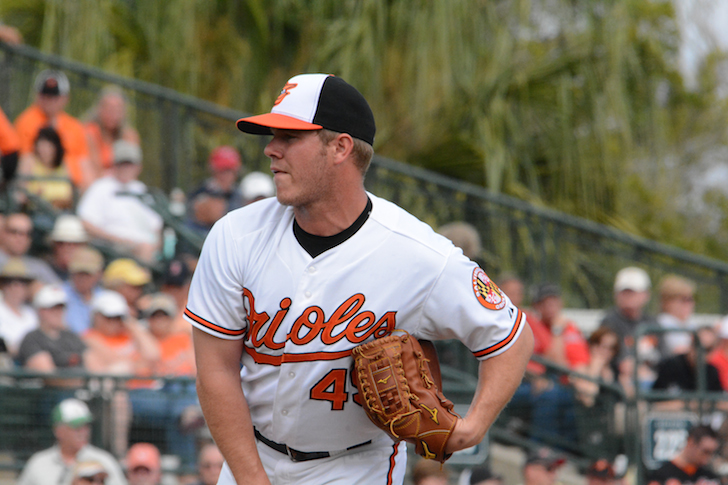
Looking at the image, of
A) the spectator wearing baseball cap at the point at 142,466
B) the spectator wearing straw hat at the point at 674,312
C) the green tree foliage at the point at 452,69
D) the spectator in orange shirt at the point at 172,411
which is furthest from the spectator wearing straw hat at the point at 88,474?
Answer: the green tree foliage at the point at 452,69

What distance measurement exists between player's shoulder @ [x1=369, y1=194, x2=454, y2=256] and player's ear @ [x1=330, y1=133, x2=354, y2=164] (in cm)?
24

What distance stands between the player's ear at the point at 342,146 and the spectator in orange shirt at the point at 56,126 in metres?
5.59

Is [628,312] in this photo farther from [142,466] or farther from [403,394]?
[403,394]

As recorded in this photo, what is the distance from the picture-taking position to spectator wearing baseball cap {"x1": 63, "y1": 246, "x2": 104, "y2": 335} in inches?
257

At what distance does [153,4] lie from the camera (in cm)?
1106

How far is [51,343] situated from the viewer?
19.7 feet

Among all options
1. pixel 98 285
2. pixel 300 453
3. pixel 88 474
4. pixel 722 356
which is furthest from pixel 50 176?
pixel 722 356

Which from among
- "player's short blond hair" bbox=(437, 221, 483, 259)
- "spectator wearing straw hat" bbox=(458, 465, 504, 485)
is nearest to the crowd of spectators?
"spectator wearing straw hat" bbox=(458, 465, 504, 485)

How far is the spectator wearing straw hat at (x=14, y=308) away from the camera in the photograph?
6.15 metres

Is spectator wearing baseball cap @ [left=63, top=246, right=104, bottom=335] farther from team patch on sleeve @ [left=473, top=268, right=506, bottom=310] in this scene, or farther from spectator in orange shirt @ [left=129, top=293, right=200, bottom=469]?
team patch on sleeve @ [left=473, top=268, right=506, bottom=310]

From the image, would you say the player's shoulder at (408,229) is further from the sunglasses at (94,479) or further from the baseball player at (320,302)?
the sunglasses at (94,479)

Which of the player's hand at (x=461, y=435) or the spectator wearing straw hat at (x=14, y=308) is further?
the spectator wearing straw hat at (x=14, y=308)

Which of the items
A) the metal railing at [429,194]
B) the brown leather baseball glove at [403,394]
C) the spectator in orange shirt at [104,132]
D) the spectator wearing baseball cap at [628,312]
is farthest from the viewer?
the metal railing at [429,194]

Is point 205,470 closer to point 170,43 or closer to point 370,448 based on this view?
point 370,448
